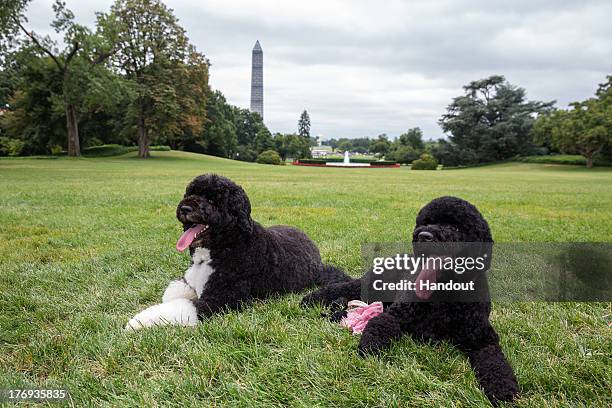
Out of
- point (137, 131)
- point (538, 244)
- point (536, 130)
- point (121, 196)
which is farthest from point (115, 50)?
point (536, 130)

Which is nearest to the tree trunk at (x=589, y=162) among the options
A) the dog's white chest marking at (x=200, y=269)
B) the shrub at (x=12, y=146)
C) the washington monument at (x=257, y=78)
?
the dog's white chest marking at (x=200, y=269)

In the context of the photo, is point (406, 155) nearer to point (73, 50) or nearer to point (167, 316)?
point (73, 50)

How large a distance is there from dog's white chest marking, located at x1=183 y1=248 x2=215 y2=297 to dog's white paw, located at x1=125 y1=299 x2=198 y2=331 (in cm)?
19

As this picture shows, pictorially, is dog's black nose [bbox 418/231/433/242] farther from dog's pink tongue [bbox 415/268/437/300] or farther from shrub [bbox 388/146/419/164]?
shrub [bbox 388/146/419/164]

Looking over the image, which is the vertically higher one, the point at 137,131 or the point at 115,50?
the point at 115,50

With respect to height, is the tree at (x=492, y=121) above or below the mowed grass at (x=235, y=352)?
Answer: above

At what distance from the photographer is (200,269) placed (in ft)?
10.9

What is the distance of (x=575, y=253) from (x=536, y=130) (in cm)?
4991

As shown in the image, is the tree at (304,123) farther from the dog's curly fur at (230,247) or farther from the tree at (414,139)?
the dog's curly fur at (230,247)

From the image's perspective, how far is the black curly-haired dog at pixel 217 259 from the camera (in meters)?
3.09

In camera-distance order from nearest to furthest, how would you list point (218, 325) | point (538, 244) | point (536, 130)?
point (218, 325) → point (538, 244) → point (536, 130)

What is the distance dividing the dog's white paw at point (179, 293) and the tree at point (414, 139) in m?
72.9

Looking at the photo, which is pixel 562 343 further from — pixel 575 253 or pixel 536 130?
pixel 536 130

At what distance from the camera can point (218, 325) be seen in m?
2.93
